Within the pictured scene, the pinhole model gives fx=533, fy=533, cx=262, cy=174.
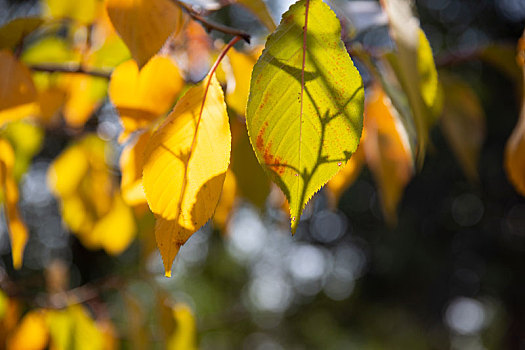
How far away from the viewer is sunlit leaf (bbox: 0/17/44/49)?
0.37m

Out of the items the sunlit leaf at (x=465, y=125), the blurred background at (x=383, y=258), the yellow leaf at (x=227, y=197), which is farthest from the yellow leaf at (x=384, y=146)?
the blurred background at (x=383, y=258)

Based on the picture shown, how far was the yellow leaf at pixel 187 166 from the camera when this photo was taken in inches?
9.1

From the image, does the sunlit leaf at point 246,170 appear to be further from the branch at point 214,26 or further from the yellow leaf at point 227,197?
the branch at point 214,26

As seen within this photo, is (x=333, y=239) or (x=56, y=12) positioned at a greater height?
(x=56, y=12)

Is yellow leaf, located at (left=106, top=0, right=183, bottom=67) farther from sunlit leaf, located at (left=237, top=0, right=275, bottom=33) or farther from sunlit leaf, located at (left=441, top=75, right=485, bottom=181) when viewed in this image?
sunlit leaf, located at (left=441, top=75, right=485, bottom=181)

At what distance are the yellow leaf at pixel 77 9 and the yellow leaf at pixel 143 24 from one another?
0.24 m

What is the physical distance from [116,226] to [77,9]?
0.26m

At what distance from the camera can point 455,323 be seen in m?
5.79

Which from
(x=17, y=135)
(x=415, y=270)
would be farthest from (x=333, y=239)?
(x=17, y=135)

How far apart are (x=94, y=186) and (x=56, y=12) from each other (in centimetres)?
21

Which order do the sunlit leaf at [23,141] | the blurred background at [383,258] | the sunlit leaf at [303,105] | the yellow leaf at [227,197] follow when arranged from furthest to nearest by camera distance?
the blurred background at [383,258] < the sunlit leaf at [23,141] < the yellow leaf at [227,197] < the sunlit leaf at [303,105]

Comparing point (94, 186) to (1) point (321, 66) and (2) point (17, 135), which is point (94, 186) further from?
(1) point (321, 66)

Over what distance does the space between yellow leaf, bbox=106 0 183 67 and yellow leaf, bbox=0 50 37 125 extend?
3.3 inches

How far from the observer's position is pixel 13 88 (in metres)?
0.33
